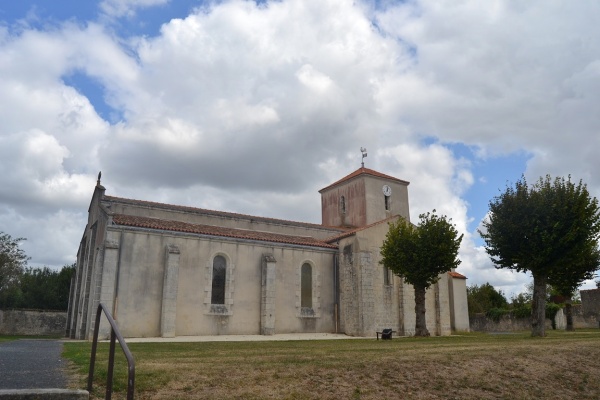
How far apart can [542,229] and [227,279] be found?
16.8 m

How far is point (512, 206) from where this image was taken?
23.5 meters

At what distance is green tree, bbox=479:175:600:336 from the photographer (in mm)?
22234

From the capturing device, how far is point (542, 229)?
22.5 meters

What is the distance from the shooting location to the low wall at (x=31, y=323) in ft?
122

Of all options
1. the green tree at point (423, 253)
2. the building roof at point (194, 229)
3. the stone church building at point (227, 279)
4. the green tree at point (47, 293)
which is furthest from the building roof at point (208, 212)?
the green tree at point (47, 293)

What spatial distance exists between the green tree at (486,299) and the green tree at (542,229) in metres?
41.2

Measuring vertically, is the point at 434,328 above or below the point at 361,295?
below

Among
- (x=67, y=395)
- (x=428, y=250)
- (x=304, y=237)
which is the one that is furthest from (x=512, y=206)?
(x=67, y=395)

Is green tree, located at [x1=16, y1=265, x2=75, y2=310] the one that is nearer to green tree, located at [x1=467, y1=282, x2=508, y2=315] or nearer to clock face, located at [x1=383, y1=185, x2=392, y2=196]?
clock face, located at [x1=383, y1=185, x2=392, y2=196]

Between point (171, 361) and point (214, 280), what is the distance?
15.3 meters

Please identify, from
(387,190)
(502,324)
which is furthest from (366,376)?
(502,324)

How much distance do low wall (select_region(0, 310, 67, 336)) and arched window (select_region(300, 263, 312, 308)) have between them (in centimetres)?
2107

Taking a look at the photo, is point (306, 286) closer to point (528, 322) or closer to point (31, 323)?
point (31, 323)

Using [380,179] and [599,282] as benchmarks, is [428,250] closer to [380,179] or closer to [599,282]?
[380,179]
